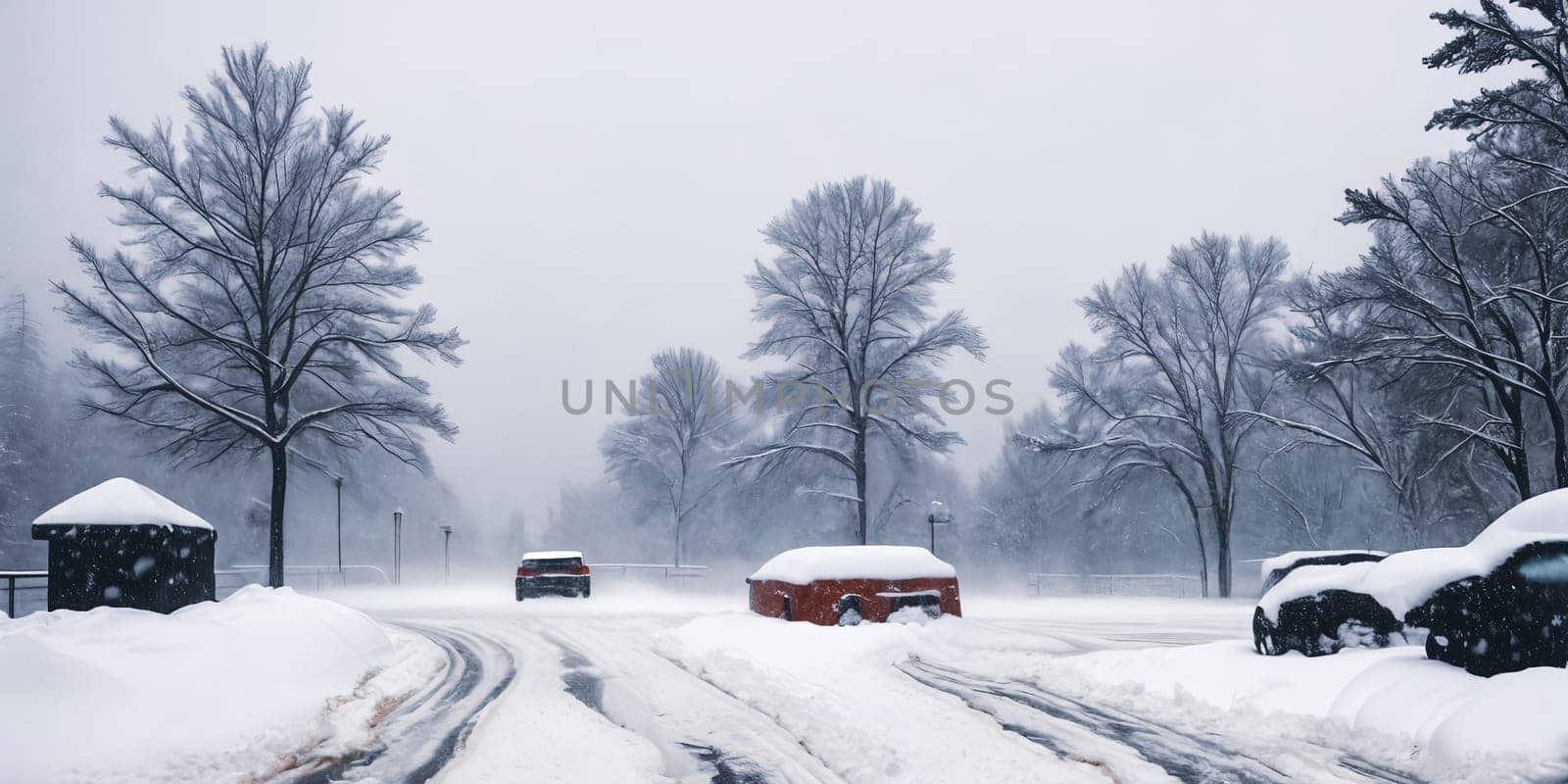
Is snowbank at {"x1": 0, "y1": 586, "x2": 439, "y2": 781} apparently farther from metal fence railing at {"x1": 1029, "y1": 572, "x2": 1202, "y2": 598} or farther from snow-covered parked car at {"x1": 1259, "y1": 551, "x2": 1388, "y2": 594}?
metal fence railing at {"x1": 1029, "y1": 572, "x2": 1202, "y2": 598}

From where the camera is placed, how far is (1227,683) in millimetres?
8281

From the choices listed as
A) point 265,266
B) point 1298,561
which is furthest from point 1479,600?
point 265,266

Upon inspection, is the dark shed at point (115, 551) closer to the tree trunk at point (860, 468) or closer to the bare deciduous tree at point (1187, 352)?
the tree trunk at point (860, 468)

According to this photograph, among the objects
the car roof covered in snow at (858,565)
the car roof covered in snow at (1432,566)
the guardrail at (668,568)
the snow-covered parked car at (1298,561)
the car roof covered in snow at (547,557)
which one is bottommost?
the guardrail at (668,568)

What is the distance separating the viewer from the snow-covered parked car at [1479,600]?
6.84 meters

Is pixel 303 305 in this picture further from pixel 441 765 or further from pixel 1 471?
pixel 1 471

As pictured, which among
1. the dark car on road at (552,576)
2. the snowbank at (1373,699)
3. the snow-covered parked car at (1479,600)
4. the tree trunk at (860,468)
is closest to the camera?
the snowbank at (1373,699)

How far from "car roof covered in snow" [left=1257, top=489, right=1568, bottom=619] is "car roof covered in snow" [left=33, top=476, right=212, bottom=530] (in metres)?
10.5

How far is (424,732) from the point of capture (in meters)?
6.93

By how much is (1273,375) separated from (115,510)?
3157 centimetres

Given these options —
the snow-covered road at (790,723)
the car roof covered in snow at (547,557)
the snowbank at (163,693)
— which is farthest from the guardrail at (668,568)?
the snowbank at (163,693)

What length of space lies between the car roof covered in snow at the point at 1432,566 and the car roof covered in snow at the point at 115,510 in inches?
415

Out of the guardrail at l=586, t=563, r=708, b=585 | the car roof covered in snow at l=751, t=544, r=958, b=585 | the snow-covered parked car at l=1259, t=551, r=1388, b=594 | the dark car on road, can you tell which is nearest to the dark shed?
the car roof covered in snow at l=751, t=544, r=958, b=585

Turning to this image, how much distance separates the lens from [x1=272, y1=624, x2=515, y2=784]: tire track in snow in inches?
222
